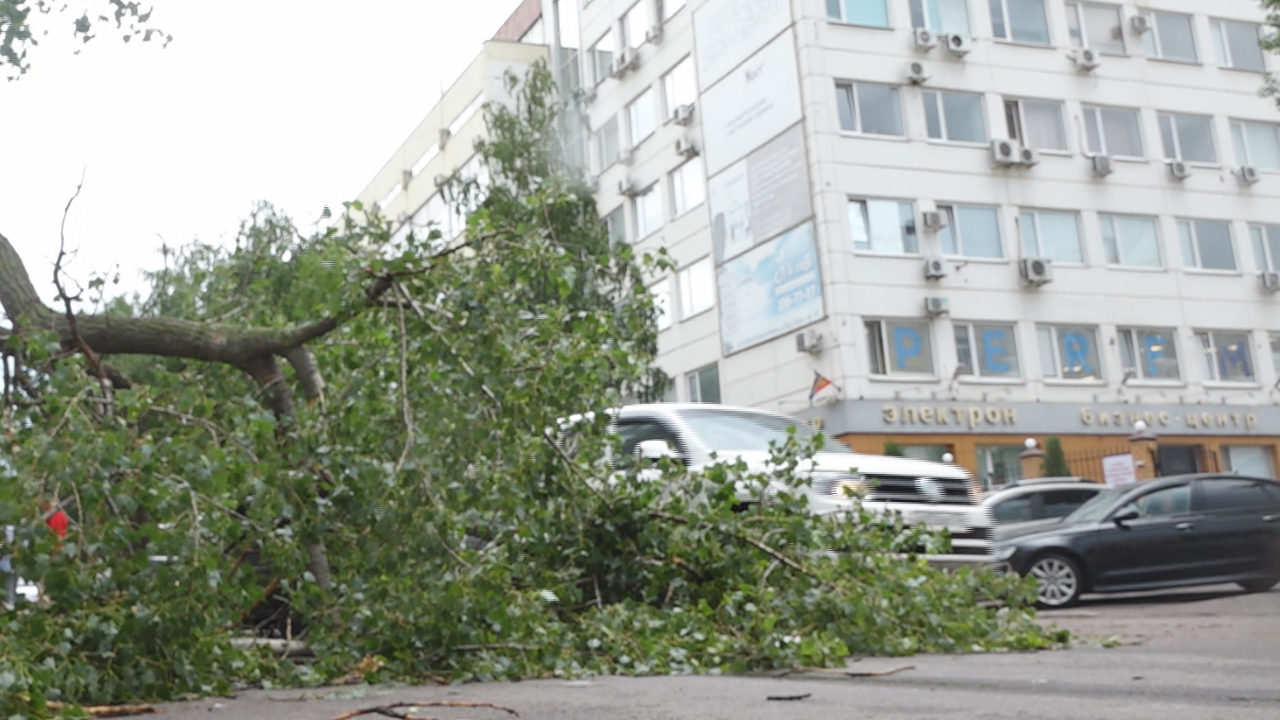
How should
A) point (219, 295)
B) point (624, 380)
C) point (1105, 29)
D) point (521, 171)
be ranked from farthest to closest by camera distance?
point (1105, 29)
point (521, 171)
point (219, 295)
point (624, 380)

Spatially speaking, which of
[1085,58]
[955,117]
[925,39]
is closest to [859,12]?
[925,39]

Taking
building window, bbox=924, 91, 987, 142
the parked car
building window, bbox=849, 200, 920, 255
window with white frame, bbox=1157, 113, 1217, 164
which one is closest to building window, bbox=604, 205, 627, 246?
building window, bbox=849, 200, 920, 255

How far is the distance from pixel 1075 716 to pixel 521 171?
31208 millimetres

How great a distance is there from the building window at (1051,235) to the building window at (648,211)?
9604mm

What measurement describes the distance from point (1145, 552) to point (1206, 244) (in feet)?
80.8

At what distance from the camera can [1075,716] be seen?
474cm

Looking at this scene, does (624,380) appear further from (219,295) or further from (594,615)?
(219,295)

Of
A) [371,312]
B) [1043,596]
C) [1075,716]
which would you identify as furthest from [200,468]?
[1043,596]

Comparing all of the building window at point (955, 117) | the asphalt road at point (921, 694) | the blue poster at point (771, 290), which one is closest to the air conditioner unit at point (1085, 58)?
the building window at point (955, 117)

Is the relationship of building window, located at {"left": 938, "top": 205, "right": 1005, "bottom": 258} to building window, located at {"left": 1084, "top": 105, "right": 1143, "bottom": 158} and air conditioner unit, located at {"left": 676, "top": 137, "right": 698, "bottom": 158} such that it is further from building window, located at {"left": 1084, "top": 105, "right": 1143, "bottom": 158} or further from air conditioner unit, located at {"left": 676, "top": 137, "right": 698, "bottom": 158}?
air conditioner unit, located at {"left": 676, "top": 137, "right": 698, "bottom": 158}

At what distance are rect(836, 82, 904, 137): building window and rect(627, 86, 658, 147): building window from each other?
7.13m

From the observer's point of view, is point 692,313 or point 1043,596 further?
point 692,313

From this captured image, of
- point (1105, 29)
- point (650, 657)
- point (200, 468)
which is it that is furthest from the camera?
point (1105, 29)

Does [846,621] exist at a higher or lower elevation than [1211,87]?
lower
